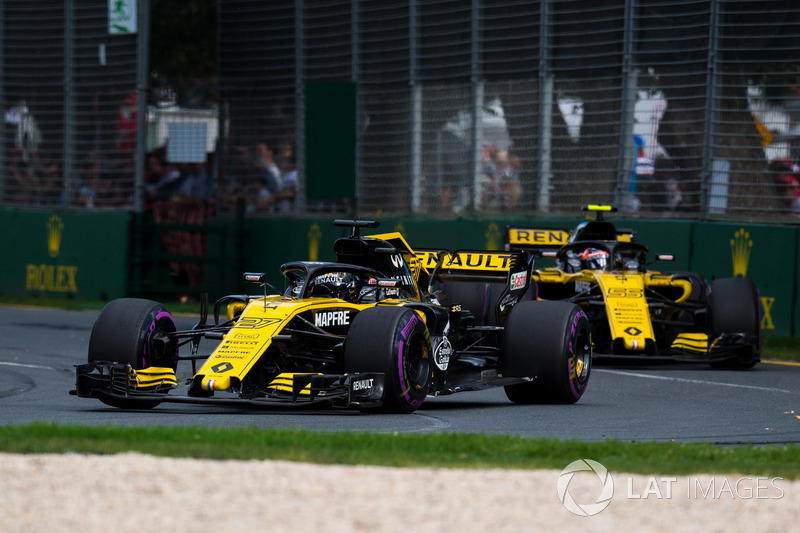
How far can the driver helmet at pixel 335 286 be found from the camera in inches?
429

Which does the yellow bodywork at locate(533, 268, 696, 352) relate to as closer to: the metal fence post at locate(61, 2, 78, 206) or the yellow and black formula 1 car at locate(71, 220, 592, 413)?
the yellow and black formula 1 car at locate(71, 220, 592, 413)

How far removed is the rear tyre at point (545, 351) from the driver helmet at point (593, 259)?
4.27m

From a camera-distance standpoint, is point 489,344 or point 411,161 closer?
point 489,344

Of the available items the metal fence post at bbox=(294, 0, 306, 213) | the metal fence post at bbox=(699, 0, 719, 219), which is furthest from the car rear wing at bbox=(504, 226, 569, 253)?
the metal fence post at bbox=(294, 0, 306, 213)

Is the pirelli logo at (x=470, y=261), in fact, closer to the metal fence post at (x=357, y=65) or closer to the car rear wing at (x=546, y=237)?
the car rear wing at (x=546, y=237)

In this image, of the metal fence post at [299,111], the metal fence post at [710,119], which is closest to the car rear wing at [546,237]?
the metal fence post at [710,119]

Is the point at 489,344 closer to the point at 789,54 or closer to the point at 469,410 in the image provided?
the point at 469,410

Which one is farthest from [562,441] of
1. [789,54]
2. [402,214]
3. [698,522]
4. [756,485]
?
[402,214]

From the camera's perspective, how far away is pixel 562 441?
817cm

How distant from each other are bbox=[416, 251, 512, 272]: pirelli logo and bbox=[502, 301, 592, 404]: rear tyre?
3.30 ft

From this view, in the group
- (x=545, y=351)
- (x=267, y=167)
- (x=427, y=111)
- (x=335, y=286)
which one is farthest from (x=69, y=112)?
(x=545, y=351)

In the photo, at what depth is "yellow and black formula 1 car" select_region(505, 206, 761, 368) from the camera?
14547 millimetres

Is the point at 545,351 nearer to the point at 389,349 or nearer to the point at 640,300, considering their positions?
the point at 389,349

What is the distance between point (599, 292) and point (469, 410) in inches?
187
